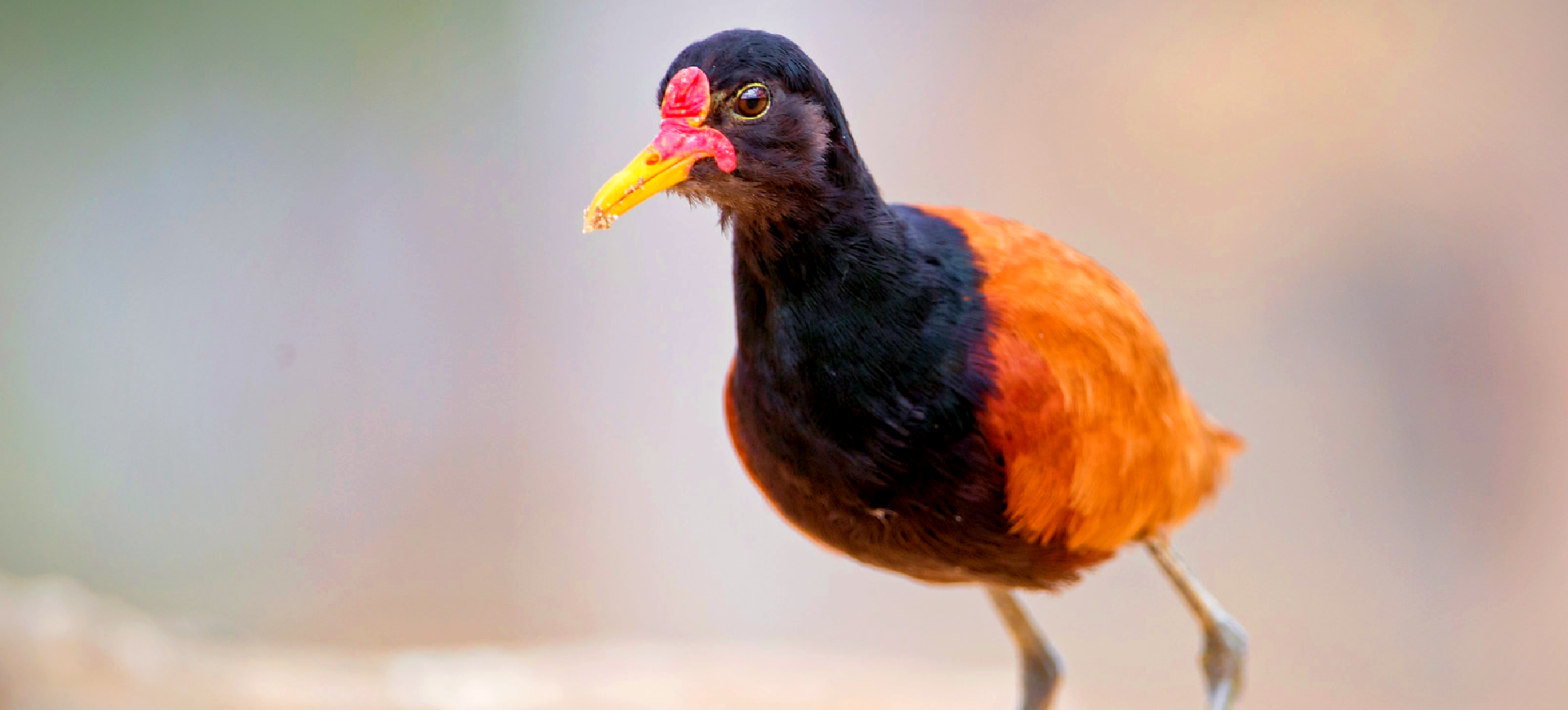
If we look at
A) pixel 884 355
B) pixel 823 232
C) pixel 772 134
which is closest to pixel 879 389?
pixel 884 355

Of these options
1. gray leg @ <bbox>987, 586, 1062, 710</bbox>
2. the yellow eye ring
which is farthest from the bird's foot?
the yellow eye ring

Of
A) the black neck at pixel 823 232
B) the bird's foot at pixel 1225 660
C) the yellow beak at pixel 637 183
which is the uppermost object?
the yellow beak at pixel 637 183

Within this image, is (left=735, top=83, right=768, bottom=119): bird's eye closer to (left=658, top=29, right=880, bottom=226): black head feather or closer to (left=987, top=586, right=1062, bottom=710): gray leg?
(left=658, top=29, right=880, bottom=226): black head feather

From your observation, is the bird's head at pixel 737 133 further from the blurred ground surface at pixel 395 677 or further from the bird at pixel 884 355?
the blurred ground surface at pixel 395 677

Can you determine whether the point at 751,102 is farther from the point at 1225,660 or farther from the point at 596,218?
the point at 1225,660

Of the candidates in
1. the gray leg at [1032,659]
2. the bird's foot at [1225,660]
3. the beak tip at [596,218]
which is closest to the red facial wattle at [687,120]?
the beak tip at [596,218]

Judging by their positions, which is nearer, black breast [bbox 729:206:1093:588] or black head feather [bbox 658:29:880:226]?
black head feather [bbox 658:29:880:226]
